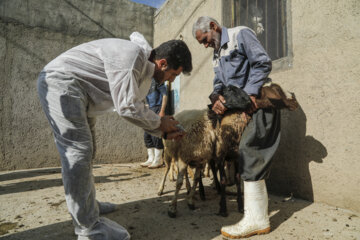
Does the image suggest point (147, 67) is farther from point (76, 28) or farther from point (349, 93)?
point (76, 28)

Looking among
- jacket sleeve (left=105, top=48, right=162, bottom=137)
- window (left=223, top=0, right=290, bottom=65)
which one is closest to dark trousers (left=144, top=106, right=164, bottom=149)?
window (left=223, top=0, right=290, bottom=65)

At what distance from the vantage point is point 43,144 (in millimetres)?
5195

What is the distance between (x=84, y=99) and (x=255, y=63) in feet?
5.18

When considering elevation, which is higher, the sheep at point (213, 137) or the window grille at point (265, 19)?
the window grille at point (265, 19)

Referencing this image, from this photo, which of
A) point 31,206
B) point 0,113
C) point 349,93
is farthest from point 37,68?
point 349,93

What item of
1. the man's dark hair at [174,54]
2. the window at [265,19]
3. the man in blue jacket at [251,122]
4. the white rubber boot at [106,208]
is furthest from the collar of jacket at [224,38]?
the white rubber boot at [106,208]

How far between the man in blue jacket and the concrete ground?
21 cm

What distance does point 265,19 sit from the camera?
12.1 feet

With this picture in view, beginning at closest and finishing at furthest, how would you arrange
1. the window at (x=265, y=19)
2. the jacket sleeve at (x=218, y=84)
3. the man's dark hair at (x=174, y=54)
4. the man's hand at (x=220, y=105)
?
1. the man's dark hair at (x=174, y=54)
2. the man's hand at (x=220, y=105)
3. the jacket sleeve at (x=218, y=84)
4. the window at (x=265, y=19)

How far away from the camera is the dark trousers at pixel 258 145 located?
81.1 inches

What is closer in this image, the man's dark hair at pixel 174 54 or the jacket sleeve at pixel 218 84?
the man's dark hair at pixel 174 54

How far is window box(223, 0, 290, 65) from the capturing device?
3357 millimetres

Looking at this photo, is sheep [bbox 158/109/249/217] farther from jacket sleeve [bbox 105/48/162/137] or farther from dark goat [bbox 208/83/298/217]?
jacket sleeve [bbox 105/48/162/137]

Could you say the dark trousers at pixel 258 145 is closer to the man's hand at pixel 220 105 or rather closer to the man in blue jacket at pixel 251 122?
the man in blue jacket at pixel 251 122
